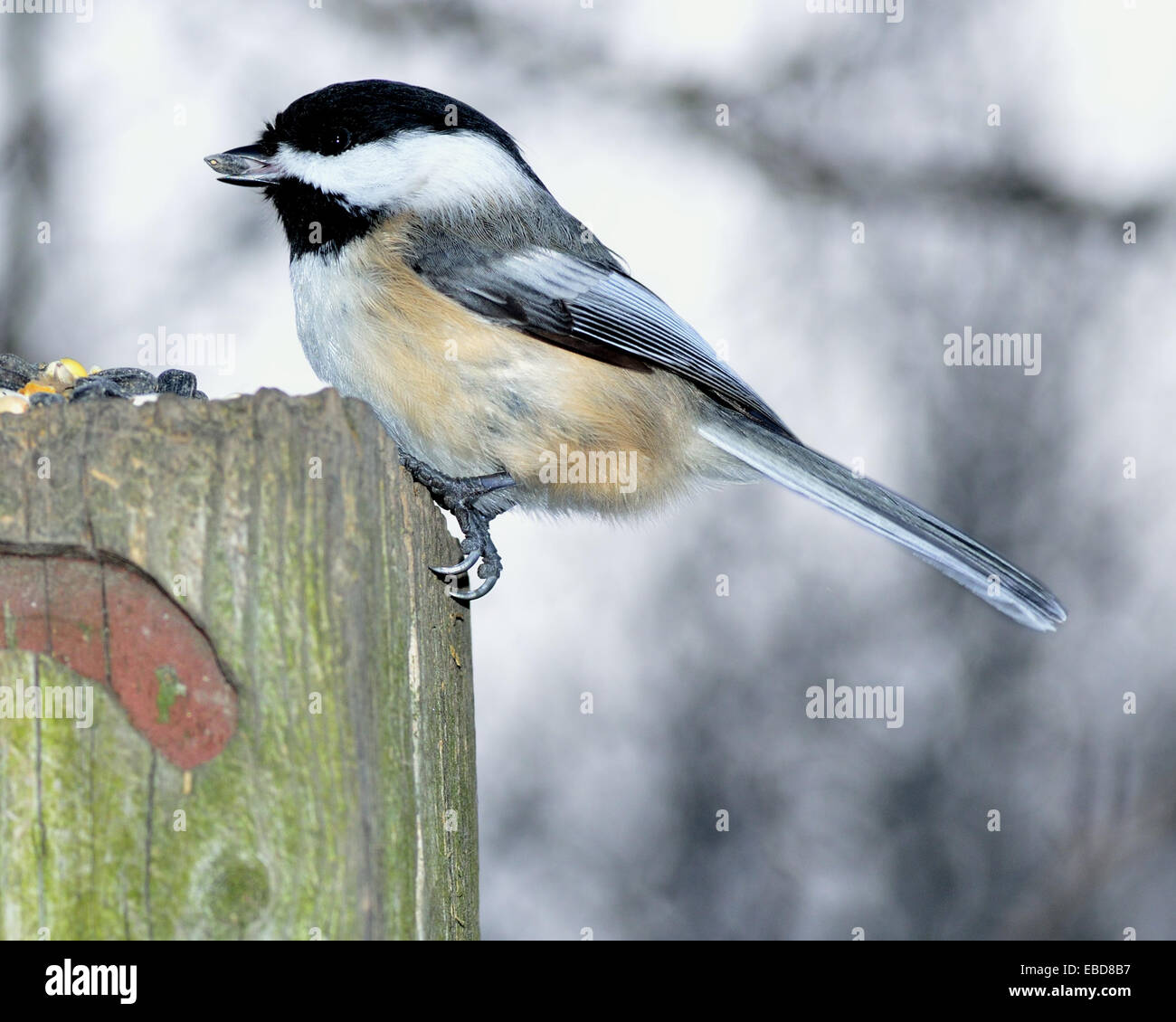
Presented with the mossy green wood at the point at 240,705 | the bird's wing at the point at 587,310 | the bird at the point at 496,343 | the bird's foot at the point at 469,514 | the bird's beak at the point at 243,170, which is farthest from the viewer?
the bird's beak at the point at 243,170

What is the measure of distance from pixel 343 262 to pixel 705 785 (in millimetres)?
2983

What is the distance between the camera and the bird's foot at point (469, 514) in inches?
90.0

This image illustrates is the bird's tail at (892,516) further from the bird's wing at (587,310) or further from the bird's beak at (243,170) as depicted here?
the bird's beak at (243,170)

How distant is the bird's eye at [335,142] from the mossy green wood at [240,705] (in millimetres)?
1537

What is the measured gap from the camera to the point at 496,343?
2.67 meters

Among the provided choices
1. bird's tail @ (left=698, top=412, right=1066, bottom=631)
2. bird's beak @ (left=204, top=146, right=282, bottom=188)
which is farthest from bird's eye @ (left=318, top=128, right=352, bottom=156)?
bird's tail @ (left=698, top=412, right=1066, bottom=631)

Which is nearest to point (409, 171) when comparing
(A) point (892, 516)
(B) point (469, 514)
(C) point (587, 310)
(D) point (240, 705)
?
(C) point (587, 310)

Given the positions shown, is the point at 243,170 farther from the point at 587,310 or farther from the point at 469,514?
the point at 469,514

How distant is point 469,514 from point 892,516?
3.16 ft

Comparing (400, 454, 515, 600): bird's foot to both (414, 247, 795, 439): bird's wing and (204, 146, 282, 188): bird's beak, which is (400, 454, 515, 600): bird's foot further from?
(204, 146, 282, 188): bird's beak

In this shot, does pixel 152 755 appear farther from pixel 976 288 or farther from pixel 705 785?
pixel 976 288

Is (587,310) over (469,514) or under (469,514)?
over

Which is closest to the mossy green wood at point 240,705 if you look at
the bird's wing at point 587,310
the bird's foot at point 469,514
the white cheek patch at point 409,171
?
the bird's foot at point 469,514

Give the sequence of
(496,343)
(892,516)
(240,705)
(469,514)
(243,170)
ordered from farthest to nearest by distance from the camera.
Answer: (243,170) → (892,516) → (496,343) → (469,514) → (240,705)
